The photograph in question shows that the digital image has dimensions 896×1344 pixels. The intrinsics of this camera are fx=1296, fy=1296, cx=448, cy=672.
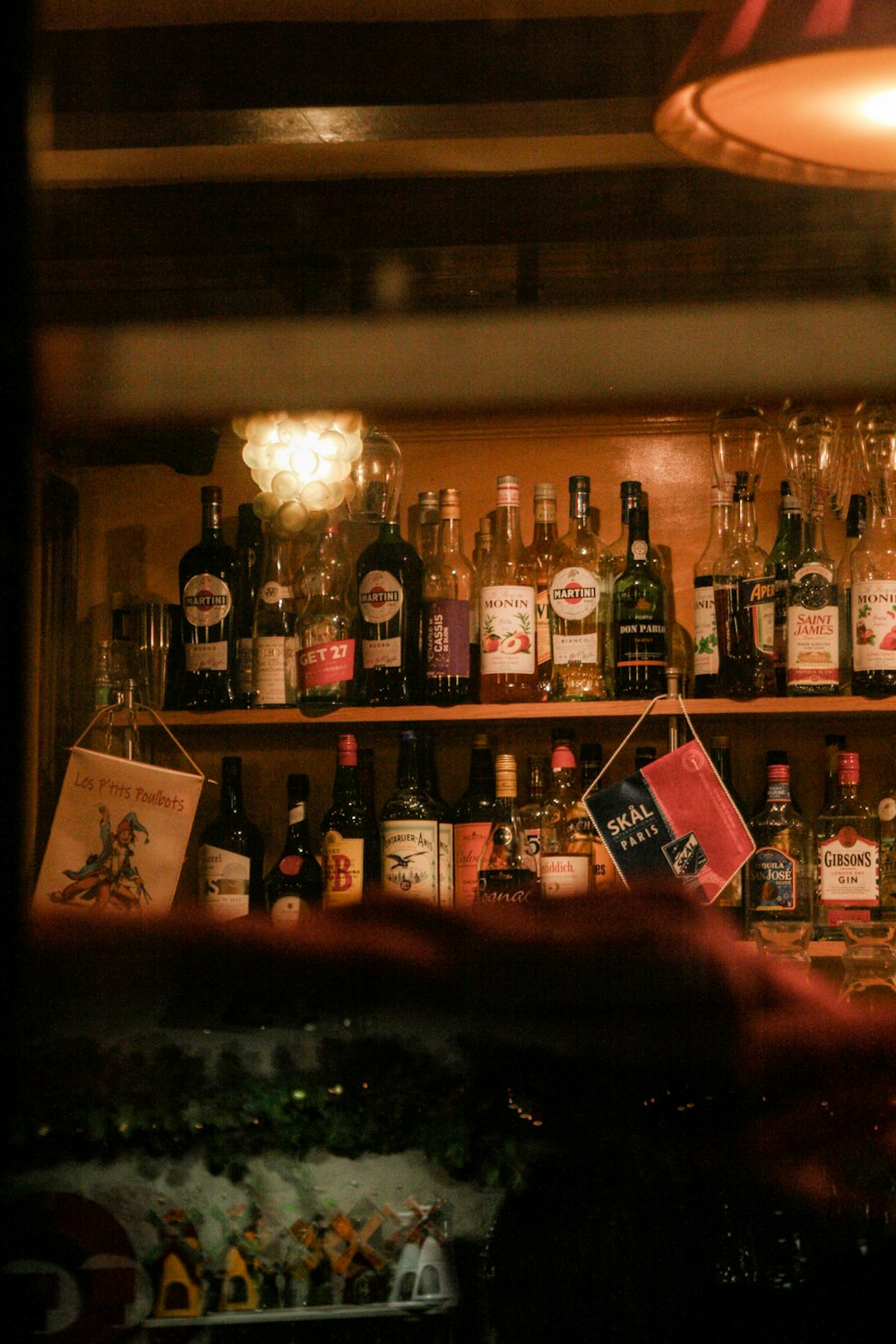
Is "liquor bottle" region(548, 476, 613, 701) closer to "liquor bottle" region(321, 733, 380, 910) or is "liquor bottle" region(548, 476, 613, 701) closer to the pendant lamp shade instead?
"liquor bottle" region(321, 733, 380, 910)

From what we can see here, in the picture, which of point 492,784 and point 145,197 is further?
point 492,784

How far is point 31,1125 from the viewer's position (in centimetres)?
43

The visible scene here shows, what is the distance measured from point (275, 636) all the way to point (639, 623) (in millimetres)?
429

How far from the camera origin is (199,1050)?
0.44m

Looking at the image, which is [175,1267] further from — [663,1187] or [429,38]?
[429,38]

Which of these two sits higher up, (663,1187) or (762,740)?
(762,740)

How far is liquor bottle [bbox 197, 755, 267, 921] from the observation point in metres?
0.50

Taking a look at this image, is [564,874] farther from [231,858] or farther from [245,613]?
[245,613]

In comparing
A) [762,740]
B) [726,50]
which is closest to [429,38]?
[726,50]

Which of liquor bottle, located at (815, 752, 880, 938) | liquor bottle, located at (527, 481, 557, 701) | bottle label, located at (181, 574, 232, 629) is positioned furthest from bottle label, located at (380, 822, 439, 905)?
liquor bottle, located at (815, 752, 880, 938)

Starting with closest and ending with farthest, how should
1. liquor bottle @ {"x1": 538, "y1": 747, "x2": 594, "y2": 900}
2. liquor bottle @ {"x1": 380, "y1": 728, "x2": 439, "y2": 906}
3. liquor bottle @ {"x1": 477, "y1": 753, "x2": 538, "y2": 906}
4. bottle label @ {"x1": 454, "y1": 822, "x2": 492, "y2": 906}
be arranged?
liquor bottle @ {"x1": 538, "y1": 747, "x2": 594, "y2": 900}, liquor bottle @ {"x1": 477, "y1": 753, "x2": 538, "y2": 906}, bottle label @ {"x1": 454, "y1": 822, "x2": 492, "y2": 906}, liquor bottle @ {"x1": 380, "y1": 728, "x2": 439, "y2": 906}

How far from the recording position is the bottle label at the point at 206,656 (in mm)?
1473

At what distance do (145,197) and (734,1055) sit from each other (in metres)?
0.37

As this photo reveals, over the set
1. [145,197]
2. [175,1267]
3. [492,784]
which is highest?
[145,197]
